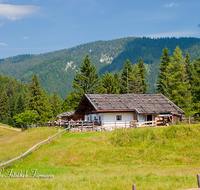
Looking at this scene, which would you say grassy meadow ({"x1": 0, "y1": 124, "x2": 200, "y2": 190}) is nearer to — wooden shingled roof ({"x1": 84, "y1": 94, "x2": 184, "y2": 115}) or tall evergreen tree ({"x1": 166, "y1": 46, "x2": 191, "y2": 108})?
wooden shingled roof ({"x1": 84, "y1": 94, "x2": 184, "y2": 115})

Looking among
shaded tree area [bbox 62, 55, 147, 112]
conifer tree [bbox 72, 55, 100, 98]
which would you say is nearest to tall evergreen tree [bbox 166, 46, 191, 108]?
shaded tree area [bbox 62, 55, 147, 112]

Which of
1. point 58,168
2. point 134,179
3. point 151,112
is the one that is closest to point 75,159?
point 58,168

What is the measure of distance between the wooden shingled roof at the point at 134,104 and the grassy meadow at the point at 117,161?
26.1 ft

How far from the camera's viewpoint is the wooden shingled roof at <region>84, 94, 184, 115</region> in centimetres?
3706

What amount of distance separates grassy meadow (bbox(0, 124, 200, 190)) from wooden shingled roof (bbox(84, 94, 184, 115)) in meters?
7.96

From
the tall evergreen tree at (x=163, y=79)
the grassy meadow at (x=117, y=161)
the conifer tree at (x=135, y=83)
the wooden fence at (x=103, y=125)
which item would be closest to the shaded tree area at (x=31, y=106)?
the conifer tree at (x=135, y=83)

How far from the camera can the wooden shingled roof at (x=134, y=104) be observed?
3706cm

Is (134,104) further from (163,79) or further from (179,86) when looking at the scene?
(163,79)

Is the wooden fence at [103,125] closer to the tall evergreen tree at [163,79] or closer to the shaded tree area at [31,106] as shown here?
the tall evergreen tree at [163,79]

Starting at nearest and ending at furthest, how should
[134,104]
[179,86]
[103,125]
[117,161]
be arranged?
[117,161] < [103,125] < [134,104] < [179,86]

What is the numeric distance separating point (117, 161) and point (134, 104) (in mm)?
18343

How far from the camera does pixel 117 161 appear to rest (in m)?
21.9

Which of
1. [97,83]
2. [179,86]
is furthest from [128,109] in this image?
[97,83]

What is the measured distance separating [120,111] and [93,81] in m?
25.3
